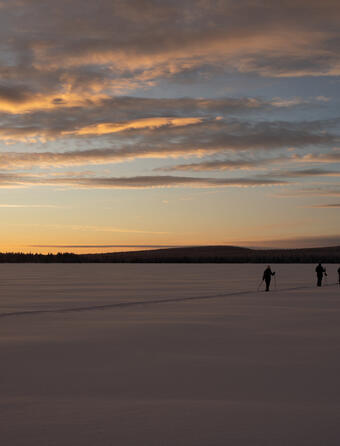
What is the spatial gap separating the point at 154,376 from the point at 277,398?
7.60ft

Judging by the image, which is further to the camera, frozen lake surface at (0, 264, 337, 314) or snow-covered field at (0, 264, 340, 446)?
frozen lake surface at (0, 264, 337, 314)

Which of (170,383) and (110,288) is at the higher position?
(110,288)

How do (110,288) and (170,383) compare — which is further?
(110,288)

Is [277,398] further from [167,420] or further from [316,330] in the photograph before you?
[316,330]

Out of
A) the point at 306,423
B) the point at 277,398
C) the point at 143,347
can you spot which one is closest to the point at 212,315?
the point at 143,347

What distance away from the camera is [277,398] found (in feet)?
28.8

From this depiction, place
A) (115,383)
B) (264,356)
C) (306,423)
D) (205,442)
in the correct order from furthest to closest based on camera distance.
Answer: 1. (264,356)
2. (115,383)
3. (306,423)
4. (205,442)

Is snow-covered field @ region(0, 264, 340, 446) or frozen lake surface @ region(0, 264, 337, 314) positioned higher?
frozen lake surface @ region(0, 264, 337, 314)

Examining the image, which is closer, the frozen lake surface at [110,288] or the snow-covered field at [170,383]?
the snow-covered field at [170,383]

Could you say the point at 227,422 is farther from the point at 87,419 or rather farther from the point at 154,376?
the point at 154,376

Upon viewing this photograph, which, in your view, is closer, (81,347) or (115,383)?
(115,383)

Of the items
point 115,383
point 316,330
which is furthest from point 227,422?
point 316,330

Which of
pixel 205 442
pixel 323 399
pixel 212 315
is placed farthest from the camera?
pixel 212 315

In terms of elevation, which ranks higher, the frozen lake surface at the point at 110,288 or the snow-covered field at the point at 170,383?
the frozen lake surface at the point at 110,288
